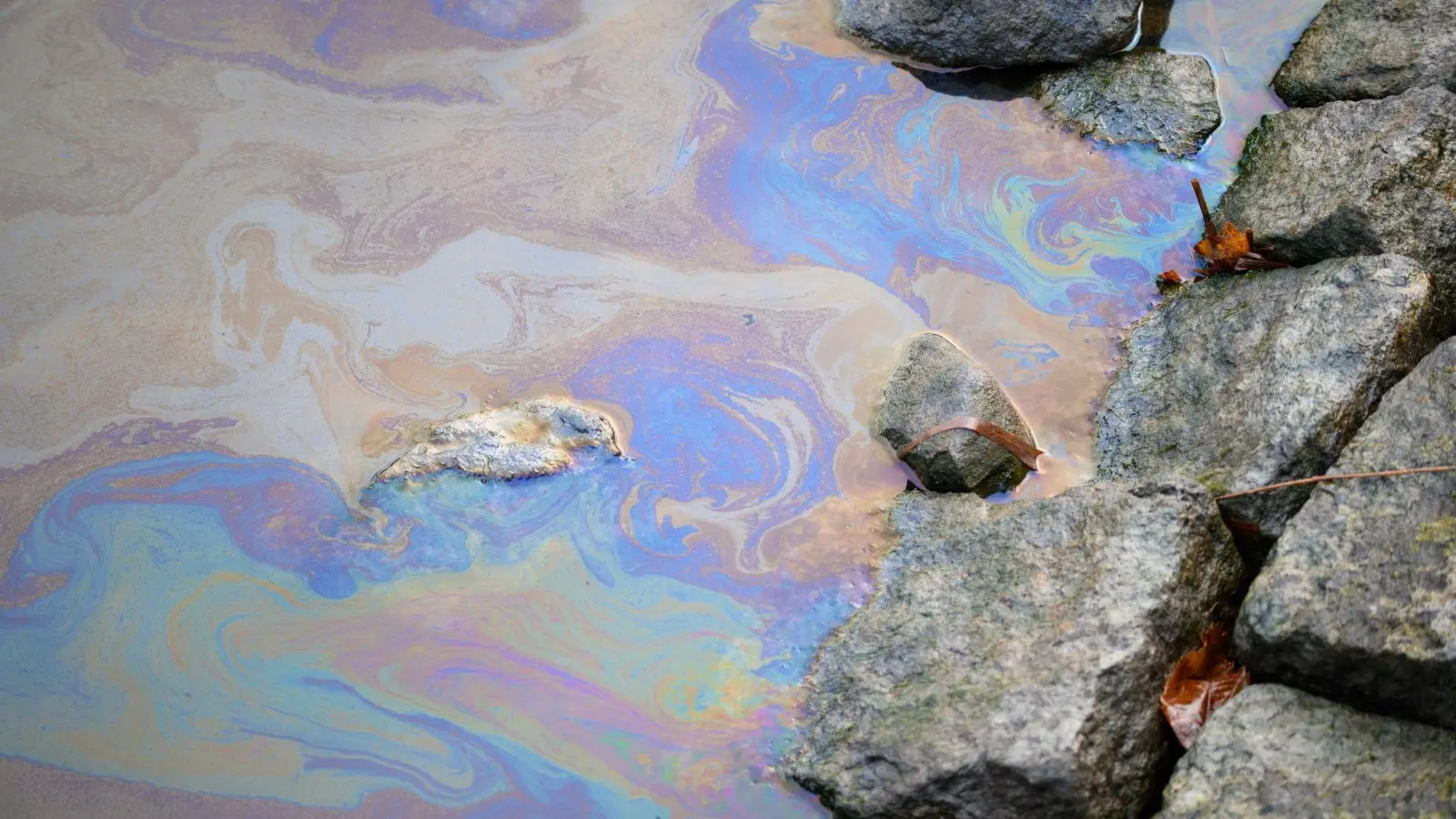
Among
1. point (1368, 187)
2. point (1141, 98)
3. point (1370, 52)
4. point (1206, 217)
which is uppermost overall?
point (1141, 98)

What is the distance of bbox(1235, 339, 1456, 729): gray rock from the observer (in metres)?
1.54

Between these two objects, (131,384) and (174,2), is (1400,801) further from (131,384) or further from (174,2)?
(174,2)

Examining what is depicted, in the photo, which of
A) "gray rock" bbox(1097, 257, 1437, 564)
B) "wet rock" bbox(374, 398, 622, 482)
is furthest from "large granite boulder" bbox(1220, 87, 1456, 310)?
"wet rock" bbox(374, 398, 622, 482)

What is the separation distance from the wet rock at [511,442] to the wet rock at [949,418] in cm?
61

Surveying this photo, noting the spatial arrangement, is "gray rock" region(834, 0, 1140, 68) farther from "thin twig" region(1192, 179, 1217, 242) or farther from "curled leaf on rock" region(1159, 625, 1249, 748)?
"curled leaf on rock" region(1159, 625, 1249, 748)

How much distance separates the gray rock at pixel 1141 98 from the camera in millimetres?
2705

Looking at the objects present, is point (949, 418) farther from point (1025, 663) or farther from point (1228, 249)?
point (1228, 249)

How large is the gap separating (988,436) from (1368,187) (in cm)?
94

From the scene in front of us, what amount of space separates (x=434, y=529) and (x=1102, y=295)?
5.19ft

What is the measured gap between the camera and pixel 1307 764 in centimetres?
157

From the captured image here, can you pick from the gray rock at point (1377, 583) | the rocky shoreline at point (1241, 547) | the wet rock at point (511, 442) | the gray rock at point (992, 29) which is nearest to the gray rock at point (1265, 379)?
the rocky shoreline at point (1241, 547)

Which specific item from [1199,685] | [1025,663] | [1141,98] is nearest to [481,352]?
[1025,663]

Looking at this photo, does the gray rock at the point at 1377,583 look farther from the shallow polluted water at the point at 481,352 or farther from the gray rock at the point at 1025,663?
the shallow polluted water at the point at 481,352

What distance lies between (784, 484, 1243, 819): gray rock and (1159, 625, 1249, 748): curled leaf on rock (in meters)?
0.03
